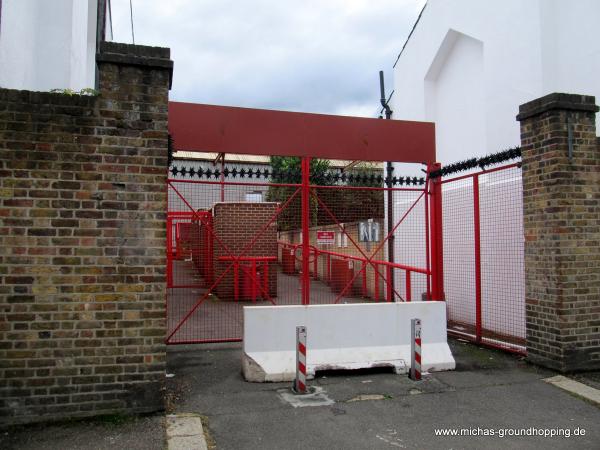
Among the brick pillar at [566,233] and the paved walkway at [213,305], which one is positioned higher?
the brick pillar at [566,233]

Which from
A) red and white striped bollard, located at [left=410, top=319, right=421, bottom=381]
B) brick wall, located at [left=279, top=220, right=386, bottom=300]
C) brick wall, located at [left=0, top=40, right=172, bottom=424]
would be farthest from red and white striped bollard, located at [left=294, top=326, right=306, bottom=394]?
brick wall, located at [left=279, top=220, right=386, bottom=300]

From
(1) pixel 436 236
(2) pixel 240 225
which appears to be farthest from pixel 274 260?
(1) pixel 436 236

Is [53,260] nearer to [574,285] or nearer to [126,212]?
[126,212]

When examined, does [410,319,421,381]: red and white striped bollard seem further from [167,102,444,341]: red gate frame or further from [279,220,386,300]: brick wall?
[279,220,386,300]: brick wall

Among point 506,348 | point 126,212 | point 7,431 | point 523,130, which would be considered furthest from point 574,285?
point 7,431

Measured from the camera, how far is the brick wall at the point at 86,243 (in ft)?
14.4

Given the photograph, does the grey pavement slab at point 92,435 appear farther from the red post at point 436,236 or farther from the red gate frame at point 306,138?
the red post at point 436,236

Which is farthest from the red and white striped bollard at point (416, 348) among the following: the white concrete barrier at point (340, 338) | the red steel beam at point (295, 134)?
the red steel beam at point (295, 134)

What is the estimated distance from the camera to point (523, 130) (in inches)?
261

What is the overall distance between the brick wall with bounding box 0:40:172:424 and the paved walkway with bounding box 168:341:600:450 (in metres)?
0.86

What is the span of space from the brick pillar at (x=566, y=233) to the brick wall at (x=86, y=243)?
4671 mm

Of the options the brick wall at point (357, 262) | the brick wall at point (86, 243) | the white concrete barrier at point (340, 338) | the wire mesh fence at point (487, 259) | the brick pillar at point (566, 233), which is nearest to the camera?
the brick wall at point (86, 243)

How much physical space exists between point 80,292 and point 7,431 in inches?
50.3

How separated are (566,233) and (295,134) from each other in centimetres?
391
